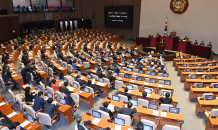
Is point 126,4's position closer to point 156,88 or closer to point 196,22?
point 196,22

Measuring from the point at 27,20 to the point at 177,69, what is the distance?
78.4ft

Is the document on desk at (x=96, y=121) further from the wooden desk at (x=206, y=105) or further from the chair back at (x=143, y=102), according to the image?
the wooden desk at (x=206, y=105)

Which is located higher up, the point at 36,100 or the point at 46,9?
the point at 46,9

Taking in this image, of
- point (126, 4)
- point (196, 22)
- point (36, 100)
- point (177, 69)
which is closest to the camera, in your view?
point (36, 100)

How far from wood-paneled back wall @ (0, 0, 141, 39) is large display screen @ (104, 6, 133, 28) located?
667 mm

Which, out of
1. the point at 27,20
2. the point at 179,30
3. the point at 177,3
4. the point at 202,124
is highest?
the point at 177,3

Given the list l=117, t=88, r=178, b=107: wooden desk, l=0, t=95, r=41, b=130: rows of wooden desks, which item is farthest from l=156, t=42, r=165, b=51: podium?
l=0, t=95, r=41, b=130: rows of wooden desks

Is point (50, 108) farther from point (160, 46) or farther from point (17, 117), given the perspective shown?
point (160, 46)

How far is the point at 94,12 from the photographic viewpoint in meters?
31.8

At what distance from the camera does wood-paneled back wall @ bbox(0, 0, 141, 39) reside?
2508cm

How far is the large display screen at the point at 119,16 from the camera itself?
25794 mm

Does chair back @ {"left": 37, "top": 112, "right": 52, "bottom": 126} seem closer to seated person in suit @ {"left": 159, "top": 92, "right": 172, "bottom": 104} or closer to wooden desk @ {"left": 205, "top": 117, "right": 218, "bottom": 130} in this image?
seated person in suit @ {"left": 159, "top": 92, "right": 172, "bottom": 104}

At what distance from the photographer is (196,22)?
19.2 metres

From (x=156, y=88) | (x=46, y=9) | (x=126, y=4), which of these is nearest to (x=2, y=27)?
(x=46, y=9)
